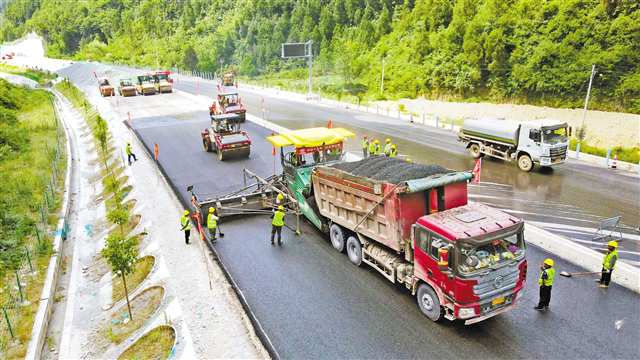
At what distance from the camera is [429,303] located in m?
9.43

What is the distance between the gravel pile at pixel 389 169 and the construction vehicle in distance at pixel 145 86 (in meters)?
45.3

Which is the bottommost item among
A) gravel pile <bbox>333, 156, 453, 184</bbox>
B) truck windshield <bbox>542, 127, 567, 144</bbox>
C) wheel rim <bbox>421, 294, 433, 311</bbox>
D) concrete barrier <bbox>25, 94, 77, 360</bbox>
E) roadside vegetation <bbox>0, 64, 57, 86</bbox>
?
concrete barrier <bbox>25, 94, 77, 360</bbox>

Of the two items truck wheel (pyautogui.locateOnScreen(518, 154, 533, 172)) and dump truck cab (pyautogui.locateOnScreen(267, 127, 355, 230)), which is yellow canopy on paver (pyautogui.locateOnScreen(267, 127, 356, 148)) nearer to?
dump truck cab (pyautogui.locateOnScreen(267, 127, 355, 230))

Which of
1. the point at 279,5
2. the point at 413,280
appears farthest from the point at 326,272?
the point at 279,5

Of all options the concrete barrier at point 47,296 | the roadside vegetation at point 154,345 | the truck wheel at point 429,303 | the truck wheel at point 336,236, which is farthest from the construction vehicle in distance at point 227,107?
the truck wheel at point 429,303

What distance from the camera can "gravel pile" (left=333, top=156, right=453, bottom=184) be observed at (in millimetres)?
10221

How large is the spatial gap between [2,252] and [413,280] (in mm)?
14027

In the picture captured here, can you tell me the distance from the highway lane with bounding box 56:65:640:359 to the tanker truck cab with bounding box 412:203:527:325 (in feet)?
2.12

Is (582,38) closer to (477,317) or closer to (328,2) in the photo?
(477,317)

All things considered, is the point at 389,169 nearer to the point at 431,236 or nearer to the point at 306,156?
the point at 431,236

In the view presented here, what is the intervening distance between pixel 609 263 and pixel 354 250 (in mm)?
6270

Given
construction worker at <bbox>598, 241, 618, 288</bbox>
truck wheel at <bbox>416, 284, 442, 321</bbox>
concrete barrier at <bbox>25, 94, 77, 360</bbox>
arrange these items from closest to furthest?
1. truck wheel at <bbox>416, 284, 442, 321</bbox>
2. construction worker at <bbox>598, 241, 618, 288</bbox>
3. concrete barrier at <bbox>25, 94, 77, 360</bbox>

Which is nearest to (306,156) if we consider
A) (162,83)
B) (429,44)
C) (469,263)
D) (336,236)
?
(336,236)

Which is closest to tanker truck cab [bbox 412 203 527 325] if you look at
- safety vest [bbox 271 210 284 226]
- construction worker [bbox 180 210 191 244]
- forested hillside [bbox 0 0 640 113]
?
safety vest [bbox 271 210 284 226]
